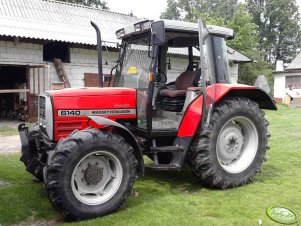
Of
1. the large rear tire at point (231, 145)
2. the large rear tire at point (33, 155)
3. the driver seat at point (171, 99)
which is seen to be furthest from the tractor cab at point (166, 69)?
the large rear tire at point (33, 155)

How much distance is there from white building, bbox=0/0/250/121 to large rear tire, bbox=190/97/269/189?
748cm

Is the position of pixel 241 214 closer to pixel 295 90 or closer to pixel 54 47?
pixel 54 47

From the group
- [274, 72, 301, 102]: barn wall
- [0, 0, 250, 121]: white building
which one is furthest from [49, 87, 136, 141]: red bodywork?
[274, 72, 301, 102]: barn wall

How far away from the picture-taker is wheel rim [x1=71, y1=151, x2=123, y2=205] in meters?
4.24

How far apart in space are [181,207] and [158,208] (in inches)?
10.7

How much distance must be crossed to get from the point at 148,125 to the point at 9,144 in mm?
5410

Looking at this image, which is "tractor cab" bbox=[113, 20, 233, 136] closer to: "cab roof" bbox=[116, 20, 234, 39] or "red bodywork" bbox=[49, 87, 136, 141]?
"cab roof" bbox=[116, 20, 234, 39]

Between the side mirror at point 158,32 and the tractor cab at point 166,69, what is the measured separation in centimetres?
5

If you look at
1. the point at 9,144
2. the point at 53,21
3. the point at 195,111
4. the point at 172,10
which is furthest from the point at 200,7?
the point at 195,111

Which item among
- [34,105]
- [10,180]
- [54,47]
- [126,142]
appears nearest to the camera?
[126,142]

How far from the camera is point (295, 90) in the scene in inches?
1136

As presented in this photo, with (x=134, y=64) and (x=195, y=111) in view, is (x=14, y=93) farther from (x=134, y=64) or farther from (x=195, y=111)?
(x=195, y=111)

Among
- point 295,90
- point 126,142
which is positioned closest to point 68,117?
point 126,142

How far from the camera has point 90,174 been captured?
4.27 meters
